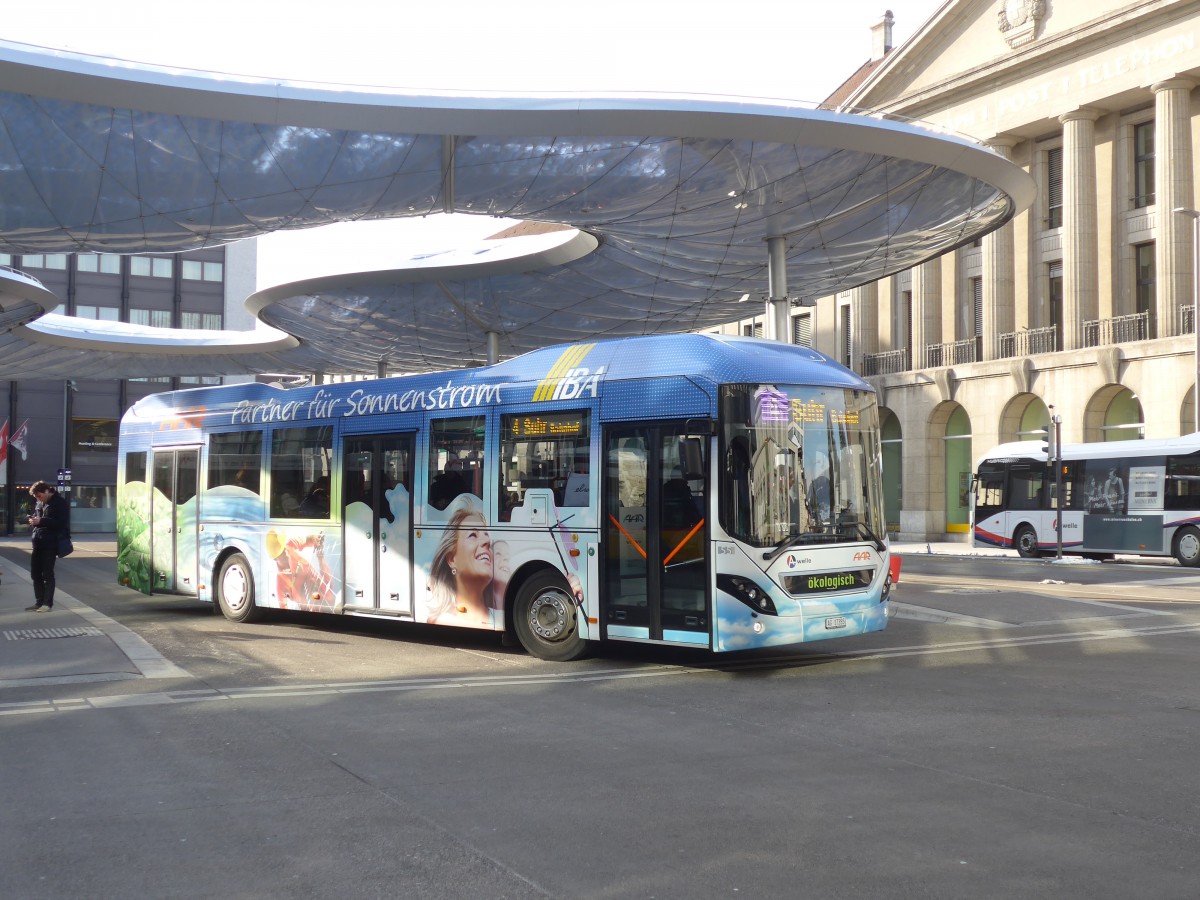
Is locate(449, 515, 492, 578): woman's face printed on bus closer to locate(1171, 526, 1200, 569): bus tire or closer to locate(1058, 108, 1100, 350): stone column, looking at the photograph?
locate(1171, 526, 1200, 569): bus tire

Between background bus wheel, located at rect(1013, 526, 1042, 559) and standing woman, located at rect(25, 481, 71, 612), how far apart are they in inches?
1034

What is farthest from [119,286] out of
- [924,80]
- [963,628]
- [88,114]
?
[963,628]

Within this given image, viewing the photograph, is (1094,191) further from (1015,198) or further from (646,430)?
(646,430)

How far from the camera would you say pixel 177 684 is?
35.7 feet

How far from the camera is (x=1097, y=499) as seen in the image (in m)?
31.8

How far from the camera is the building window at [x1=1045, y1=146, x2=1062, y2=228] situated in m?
44.5

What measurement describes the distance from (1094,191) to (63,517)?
36.7m

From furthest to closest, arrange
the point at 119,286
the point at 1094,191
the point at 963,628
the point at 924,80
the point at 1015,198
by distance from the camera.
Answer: the point at 119,286, the point at 924,80, the point at 1094,191, the point at 1015,198, the point at 963,628

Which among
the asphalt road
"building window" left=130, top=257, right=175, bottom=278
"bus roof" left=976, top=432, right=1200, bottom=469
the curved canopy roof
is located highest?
"building window" left=130, top=257, right=175, bottom=278

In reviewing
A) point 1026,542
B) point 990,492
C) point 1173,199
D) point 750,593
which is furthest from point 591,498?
point 1173,199

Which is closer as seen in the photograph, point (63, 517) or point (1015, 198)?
point (63, 517)

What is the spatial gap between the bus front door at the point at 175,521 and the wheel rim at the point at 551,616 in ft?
21.7

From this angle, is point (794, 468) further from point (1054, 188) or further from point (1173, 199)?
point (1054, 188)

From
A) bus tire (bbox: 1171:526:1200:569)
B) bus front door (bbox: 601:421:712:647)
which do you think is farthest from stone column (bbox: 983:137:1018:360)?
bus front door (bbox: 601:421:712:647)
